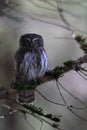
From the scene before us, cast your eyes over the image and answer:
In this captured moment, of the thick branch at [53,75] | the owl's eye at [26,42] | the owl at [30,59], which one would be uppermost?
the owl's eye at [26,42]

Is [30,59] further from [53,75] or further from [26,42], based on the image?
[53,75]

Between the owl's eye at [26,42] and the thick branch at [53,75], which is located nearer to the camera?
the thick branch at [53,75]

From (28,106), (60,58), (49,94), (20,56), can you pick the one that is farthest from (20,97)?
(60,58)

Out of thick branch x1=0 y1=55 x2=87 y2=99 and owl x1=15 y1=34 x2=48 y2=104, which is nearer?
thick branch x1=0 y1=55 x2=87 y2=99

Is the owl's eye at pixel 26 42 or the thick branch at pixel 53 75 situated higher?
the owl's eye at pixel 26 42

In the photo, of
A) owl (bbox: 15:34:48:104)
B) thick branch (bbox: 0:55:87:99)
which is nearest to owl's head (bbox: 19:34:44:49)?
owl (bbox: 15:34:48:104)

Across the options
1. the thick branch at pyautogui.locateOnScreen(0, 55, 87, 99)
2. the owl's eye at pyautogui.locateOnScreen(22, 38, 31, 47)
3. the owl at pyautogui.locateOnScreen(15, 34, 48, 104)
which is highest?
the owl's eye at pyautogui.locateOnScreen(22, 38, 31, 47)

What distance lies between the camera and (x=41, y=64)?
13.4ft

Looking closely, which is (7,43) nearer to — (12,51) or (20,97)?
(12,51)

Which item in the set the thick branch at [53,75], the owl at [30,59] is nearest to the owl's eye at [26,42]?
the owl at [30,59]

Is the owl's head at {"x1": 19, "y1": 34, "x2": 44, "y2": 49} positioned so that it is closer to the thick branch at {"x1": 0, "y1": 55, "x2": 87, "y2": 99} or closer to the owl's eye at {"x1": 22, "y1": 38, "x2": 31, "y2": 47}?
the owl's eye at {"x1": 22, "y1": 38, "x2": 31, "y2": 47}

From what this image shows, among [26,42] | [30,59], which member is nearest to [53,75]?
[30,59]

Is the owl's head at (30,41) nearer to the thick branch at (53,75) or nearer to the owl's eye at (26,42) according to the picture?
the owl's eye at (26,42)

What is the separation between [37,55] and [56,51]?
13.3 feet
